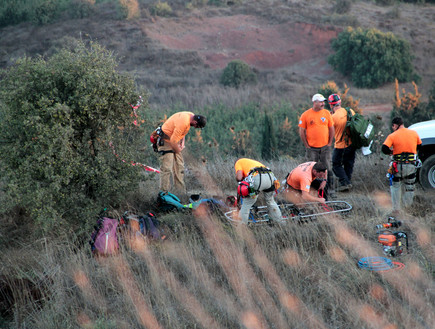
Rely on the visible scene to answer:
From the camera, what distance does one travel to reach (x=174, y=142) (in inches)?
300

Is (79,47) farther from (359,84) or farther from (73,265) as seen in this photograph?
(359,84)

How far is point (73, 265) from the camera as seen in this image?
5.64 m

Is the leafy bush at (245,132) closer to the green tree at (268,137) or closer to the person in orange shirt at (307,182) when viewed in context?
the green tree at (268,137)

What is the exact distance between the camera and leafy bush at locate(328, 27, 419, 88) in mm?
33469

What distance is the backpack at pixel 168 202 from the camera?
7.19 metres

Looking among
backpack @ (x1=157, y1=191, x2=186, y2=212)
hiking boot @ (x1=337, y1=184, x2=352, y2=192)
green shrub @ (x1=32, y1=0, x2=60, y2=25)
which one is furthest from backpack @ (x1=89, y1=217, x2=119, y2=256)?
green shrub @ (x1=32, y1=0, x2=60, y2=25)

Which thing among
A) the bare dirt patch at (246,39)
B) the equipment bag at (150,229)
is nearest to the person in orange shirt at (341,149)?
the equipment bag at (150,229)

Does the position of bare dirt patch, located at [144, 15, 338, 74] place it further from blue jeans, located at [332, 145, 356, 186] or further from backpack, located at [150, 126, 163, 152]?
backpack, located at [150, 126, 163, 152]

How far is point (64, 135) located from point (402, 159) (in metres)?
4.74

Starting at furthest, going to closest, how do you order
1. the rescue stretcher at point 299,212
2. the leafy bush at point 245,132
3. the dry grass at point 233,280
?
the leafy bush at point 245,132
the rescue stretcher at point 299,212
the dry grass at point 233,280

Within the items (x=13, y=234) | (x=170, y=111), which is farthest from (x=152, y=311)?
(x=170, y=111)

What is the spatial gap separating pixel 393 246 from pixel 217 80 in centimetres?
3176

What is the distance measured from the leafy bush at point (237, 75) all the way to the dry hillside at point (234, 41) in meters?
0.97

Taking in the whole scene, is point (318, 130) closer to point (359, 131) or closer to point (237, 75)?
point (359, 131)
